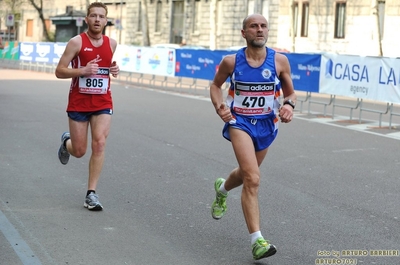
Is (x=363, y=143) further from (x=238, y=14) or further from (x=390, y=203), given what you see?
(x=238, y=14)

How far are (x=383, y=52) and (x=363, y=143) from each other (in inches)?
1155

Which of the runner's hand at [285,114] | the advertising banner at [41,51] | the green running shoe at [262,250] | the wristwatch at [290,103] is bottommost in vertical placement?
the green running shoe at [262,250]

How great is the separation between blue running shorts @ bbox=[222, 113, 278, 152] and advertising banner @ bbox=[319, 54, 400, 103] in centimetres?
1101

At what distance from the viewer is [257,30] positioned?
6.85 meters

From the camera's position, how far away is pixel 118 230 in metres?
7.53

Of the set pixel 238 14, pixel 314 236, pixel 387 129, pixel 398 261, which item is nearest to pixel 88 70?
pixel 314 236

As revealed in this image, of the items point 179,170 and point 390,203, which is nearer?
point 390,203

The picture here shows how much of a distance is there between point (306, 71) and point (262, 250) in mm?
15403

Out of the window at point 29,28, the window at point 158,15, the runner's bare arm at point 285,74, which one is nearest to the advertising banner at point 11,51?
the window at point 158,15

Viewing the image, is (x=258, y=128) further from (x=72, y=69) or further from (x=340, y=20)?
(x=340, y=20)

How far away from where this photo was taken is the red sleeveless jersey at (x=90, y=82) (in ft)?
28.2

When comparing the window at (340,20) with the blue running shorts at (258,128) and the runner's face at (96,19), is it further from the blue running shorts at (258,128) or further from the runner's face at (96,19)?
the blue running shorts at (258,128)

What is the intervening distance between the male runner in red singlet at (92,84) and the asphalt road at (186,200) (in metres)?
0.58

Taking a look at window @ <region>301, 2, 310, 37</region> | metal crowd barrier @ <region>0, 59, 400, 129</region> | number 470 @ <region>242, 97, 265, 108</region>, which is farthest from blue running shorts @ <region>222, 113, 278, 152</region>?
window @ <region>301, 2, 310, 37</region>
